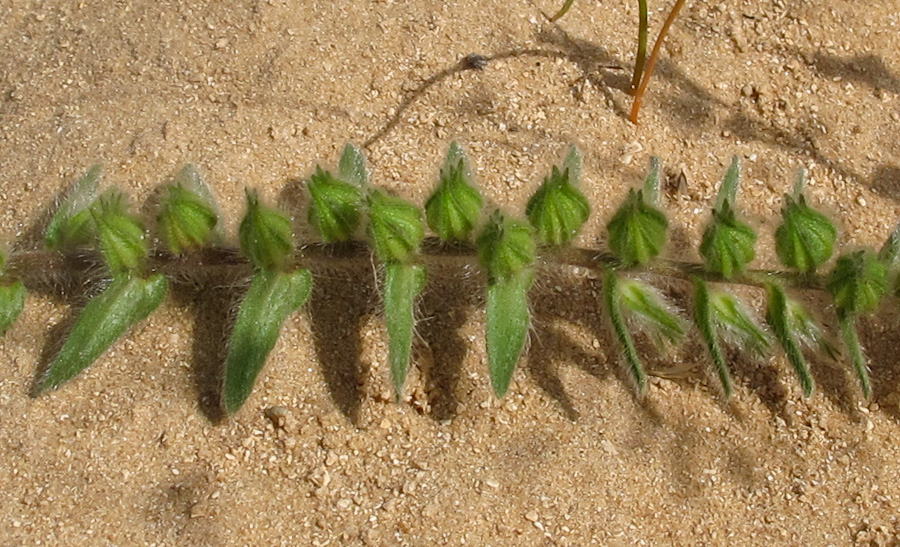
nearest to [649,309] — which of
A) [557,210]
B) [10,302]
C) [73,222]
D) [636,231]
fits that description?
[636,231]

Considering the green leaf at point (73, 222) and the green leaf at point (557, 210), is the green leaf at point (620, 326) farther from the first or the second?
the green leaf at point (73, 222)

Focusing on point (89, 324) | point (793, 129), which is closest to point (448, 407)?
point (89, 324)

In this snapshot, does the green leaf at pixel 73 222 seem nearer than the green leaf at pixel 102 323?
No

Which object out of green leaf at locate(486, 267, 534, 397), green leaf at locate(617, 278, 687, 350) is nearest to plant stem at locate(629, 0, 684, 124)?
green leaf at locate(617, 278, 687, 350)

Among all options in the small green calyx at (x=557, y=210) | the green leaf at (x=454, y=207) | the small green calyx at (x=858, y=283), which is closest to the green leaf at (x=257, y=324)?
the green leaf at (x=454, y=207)

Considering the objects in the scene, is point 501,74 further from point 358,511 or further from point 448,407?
point 358,511

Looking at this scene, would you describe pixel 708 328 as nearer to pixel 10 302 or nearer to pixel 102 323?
pixel 102 323
